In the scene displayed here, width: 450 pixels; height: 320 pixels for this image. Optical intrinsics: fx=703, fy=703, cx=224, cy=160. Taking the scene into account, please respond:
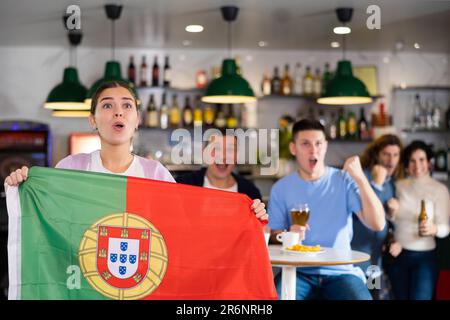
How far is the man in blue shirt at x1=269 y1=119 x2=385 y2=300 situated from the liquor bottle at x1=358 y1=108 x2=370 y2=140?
421 centimetres

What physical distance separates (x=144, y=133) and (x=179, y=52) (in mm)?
1035

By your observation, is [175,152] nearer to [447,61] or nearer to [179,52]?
[179,52]

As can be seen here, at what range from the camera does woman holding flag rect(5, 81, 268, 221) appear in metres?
2.83

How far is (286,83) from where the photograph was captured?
8133 mm

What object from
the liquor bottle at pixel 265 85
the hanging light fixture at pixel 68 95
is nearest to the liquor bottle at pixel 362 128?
the liquor bottle at pixel 265 85

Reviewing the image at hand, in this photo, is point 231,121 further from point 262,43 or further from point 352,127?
point 352,127

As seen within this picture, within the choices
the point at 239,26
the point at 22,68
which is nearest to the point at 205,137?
the point at 239,26

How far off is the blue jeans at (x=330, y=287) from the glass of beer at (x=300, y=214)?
30 cm

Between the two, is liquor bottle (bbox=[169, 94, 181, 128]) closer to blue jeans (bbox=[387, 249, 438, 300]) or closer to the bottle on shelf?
the bottle on shelf

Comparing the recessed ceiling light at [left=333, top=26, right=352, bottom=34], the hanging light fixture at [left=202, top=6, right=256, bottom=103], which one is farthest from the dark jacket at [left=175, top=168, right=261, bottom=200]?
A: the recessed ceiling light at [left=333, top=26, right=352, bottom=34]

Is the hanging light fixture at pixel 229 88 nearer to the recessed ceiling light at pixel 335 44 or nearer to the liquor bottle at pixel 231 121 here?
the liquor bottle at pixel 231 121

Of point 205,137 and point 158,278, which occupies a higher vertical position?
point 205,137
